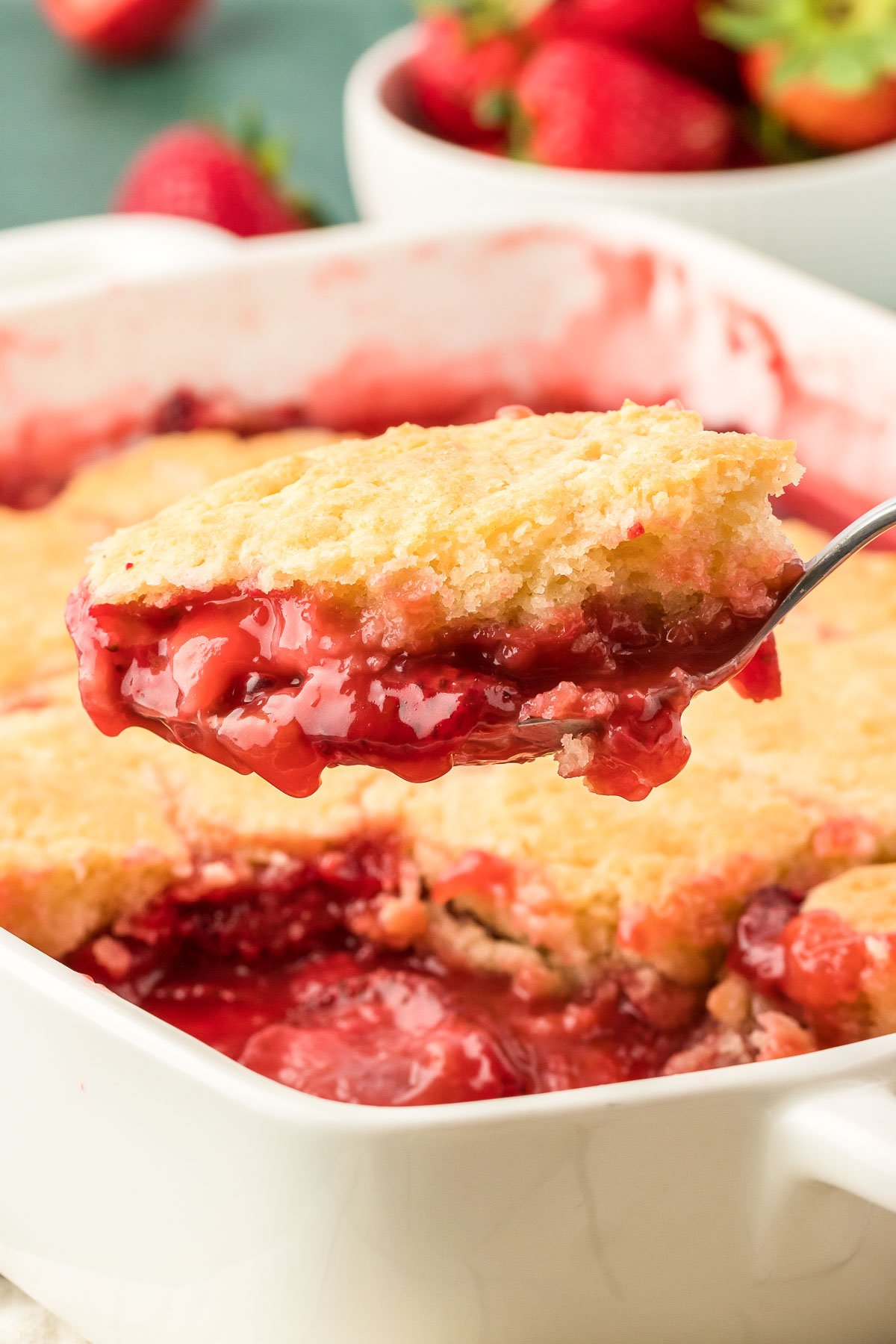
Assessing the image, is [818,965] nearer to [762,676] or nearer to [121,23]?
[762,676]

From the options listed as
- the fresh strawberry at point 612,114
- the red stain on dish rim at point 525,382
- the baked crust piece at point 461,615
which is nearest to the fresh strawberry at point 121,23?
the fresh strawberry at point 612,114

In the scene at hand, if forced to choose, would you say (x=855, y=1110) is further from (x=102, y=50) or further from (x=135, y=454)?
(x=102, y=50)

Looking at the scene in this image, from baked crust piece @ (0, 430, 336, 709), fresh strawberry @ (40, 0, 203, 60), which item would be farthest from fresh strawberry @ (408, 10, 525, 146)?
fresh strawberry @ (40, 0, 203, 60)

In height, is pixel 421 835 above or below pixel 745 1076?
below

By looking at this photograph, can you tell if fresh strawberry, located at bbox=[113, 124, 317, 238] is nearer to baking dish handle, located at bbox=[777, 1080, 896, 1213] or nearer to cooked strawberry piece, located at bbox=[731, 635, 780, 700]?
cooked strawberry piece, located at bbox=[731, 635, 780, 700]

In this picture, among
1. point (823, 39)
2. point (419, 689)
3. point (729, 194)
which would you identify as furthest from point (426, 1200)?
point (823, 39)

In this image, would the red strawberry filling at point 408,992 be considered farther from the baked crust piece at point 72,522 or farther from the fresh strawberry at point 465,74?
the fresh strawberry at point 465,74

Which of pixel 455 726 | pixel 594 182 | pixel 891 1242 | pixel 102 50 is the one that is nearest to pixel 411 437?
pixel 455 726
